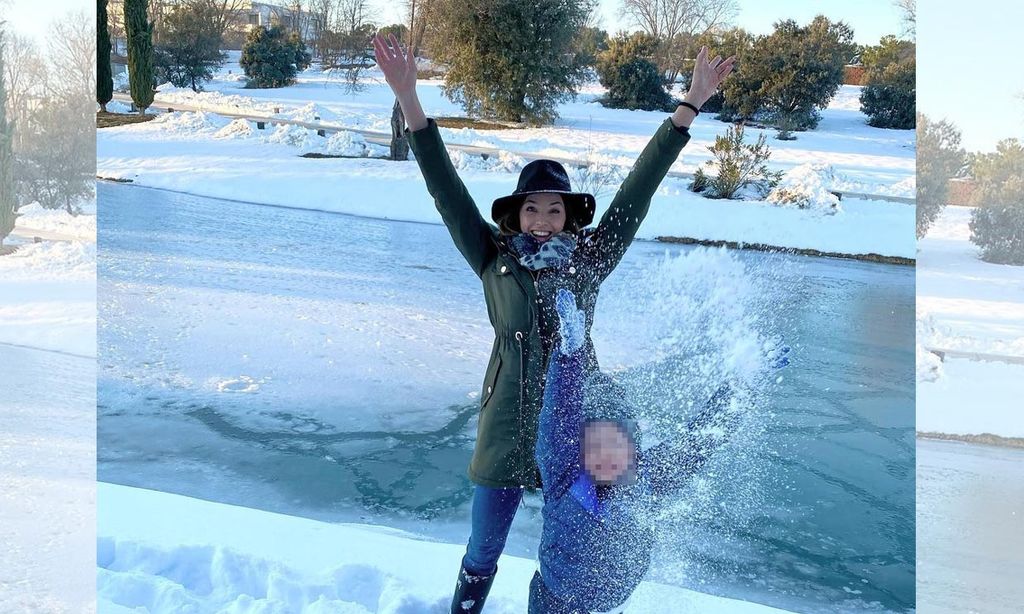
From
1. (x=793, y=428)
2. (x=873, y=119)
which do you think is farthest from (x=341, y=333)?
(x=873, y=119)

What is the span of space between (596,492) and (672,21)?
2.12 meters

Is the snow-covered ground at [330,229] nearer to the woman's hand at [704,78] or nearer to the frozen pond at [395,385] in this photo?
the frozen pond at [395,385]

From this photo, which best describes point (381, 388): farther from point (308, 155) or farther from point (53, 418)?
point (53, 418)

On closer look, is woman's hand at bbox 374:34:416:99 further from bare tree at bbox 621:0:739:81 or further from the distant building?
the distant building

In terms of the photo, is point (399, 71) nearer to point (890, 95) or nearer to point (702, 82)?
point (702, 82)

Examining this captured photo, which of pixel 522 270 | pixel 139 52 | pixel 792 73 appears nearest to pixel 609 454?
pixel 522 270

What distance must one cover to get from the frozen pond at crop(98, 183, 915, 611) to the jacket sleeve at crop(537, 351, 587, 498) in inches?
44.6

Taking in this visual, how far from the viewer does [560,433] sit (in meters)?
1.94

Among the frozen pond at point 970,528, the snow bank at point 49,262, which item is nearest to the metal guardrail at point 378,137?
the snow bank at point 49,262

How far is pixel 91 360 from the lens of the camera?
463cm

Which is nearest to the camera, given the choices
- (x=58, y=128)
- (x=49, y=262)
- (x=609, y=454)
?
(x=609, y=454)

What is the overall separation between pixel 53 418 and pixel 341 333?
1.31m

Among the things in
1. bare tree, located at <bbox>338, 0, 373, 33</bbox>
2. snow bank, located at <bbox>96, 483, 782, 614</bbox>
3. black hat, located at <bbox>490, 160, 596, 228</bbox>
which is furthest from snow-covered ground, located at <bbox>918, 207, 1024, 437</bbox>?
bare tree, located at <bbox>338, 0, 373, 33</bbox>

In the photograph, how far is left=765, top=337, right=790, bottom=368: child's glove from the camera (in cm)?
276
